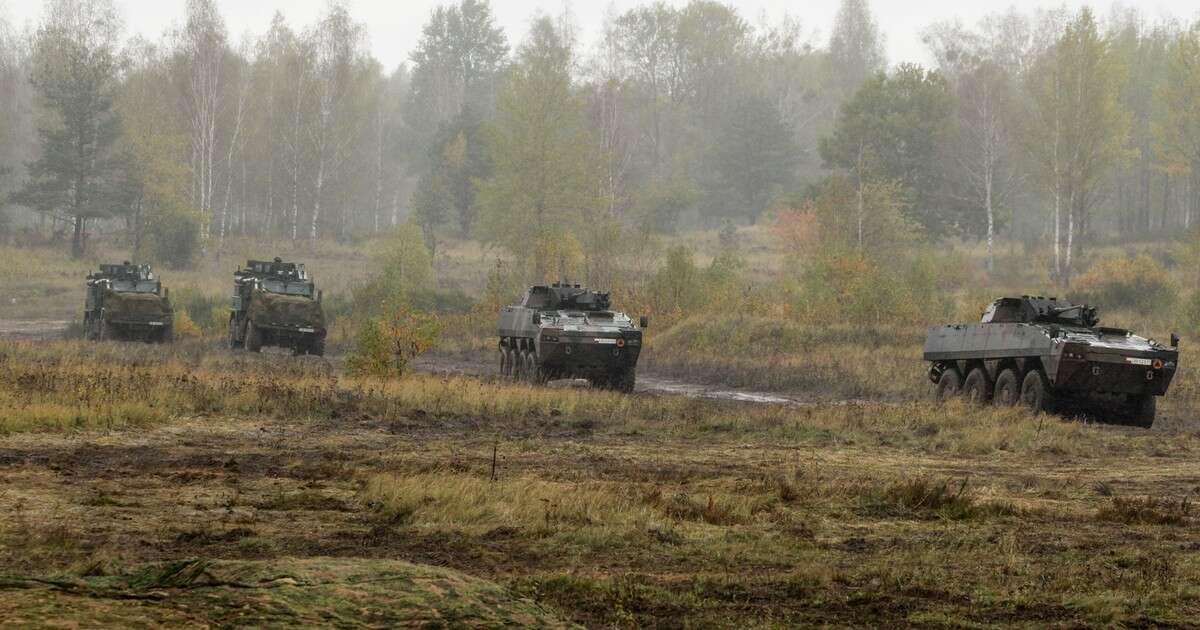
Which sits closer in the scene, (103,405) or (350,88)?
(103,405)

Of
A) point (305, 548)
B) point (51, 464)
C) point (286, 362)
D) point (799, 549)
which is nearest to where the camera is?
point (305, 548)

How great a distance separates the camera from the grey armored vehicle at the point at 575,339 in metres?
25.0

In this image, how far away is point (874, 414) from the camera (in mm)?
20828

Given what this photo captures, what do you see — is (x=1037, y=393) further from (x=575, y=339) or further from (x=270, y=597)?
(x=270, y=597)

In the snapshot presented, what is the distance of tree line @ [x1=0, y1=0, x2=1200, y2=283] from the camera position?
54406mm

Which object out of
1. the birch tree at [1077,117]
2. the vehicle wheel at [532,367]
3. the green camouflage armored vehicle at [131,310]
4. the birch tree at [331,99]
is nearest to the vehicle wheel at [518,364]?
the vehicle wheel at [532,367]

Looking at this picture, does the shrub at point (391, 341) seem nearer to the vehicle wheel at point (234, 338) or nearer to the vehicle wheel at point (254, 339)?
the vehicle wheel at point (254, 339)

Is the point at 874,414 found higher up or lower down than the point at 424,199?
lower down

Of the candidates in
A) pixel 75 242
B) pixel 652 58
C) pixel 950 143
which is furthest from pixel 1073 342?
pixel 652 58

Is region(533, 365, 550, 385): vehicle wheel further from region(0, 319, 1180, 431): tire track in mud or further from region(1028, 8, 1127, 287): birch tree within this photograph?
region(1028, 8, 1127, 287): birch tree

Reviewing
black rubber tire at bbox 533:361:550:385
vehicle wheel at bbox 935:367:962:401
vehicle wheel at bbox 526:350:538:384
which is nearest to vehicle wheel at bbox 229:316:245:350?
vehicle wheel at bbox 526:350:538:384

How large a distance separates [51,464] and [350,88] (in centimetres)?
6413

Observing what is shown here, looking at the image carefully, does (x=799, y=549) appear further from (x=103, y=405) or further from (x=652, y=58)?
(x=652, y=58)

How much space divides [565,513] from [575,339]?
14906 mm
